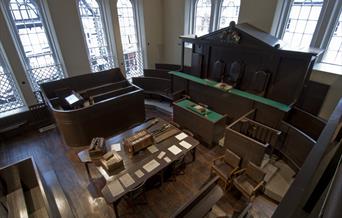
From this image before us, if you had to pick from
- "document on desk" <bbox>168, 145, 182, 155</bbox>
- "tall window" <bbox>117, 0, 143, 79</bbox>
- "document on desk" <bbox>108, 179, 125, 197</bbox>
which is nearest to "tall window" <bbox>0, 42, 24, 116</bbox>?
"tall window" <bbox>117, 0, 143, 79</bbox>

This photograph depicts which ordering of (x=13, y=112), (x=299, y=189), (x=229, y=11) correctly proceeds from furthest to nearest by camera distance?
(x=229, y=11) < (x=13, y=112) < (x=299, y=189)

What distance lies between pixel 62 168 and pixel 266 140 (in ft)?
13.9

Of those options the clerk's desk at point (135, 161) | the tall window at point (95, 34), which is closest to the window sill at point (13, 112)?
the tall window at point (95, 34)

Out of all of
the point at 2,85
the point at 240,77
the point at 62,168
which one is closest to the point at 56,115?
the point at 62,168

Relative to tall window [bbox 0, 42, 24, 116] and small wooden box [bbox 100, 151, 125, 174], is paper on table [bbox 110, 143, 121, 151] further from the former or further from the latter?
tall window [bbox 0, 42, 24, 116]

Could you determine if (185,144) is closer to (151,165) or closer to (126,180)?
(151,165)

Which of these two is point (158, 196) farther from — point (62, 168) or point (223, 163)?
point (62, 168)

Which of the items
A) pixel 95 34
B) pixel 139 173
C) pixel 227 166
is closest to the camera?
pixel 139 173

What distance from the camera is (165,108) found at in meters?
5.86

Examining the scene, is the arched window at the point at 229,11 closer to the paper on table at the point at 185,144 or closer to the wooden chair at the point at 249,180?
the paper on table at the point at 185,144

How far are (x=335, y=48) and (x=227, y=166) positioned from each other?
11.3 feet

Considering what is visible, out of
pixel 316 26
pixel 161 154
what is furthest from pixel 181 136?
pixel 316 26

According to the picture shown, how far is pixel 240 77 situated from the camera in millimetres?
4633

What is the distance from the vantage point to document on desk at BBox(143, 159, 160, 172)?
2.97 metres
